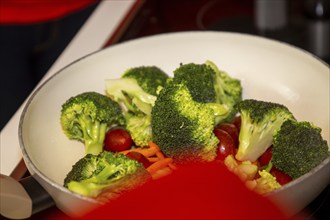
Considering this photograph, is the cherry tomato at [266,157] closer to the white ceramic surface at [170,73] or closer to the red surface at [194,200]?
the white ceramic surface at [170,73]

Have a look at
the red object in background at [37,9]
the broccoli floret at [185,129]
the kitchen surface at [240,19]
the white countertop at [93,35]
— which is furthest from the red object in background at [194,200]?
the red object in background at [37,9]

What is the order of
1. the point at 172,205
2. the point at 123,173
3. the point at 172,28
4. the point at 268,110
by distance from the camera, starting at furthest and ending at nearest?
the point at 172,28, the point at 268,110, the point at 123,173, the point at 172,205

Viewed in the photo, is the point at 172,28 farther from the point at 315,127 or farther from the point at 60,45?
the point at 60,45

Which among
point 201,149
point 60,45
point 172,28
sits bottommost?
point 60,45

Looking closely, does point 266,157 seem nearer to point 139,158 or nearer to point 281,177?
point 281,177

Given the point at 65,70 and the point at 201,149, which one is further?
the point at 65,70

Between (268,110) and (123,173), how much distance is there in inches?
9.2

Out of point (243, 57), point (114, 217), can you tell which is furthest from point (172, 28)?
point (114, 217)

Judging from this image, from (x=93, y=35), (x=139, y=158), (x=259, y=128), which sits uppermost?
(x=259, y=128)

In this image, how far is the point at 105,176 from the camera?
753mm

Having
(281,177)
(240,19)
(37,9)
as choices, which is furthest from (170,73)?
(37,9)

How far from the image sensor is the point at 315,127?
81cm

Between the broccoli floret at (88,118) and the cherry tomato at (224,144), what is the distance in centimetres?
16

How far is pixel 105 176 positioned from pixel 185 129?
0.41 ft
